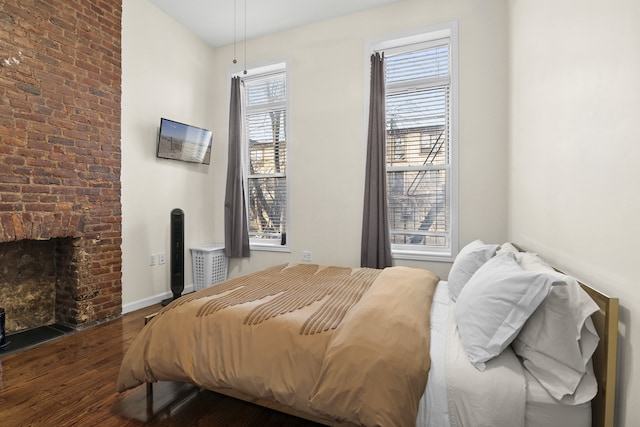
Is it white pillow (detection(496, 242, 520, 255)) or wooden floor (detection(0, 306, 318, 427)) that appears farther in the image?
white pillow (detection(496, 242, 520, 255))

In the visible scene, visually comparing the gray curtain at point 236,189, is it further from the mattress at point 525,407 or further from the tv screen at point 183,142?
the mattress at point 525,407

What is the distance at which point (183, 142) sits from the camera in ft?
12.2

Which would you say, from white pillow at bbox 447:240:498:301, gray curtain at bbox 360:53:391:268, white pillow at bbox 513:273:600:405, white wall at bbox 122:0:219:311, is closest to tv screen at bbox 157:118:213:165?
white wall at bbox 122:0:219:311

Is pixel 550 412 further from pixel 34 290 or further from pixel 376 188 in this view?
pixel 34 290

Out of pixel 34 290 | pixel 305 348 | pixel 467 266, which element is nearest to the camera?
pixel 305 348

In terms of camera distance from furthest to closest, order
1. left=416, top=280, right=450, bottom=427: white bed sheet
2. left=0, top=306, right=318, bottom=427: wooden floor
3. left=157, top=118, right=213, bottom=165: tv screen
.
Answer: left=157, top=118, right=213, bottom=165: tv screen, left=0, top=306, right=318, bottom=427: wooden floor, left=416, top=280, right=450, bottom=427: white bed sheet

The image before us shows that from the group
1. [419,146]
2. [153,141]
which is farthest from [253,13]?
[419,146]

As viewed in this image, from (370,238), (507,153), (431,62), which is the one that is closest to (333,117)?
(431,62)

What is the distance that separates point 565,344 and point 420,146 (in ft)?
8.43

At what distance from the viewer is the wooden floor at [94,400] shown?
5.29 ft

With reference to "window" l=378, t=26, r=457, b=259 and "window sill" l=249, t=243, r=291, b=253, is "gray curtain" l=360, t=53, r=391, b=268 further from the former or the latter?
"window sill" l=249, t=243, r=291, b=253

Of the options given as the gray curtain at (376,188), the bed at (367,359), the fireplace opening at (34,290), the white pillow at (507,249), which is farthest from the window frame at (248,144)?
the white pillow at (507,249)

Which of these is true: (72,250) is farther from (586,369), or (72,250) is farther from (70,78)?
(586,369)

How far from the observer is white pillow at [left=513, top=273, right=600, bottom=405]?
1108mm
